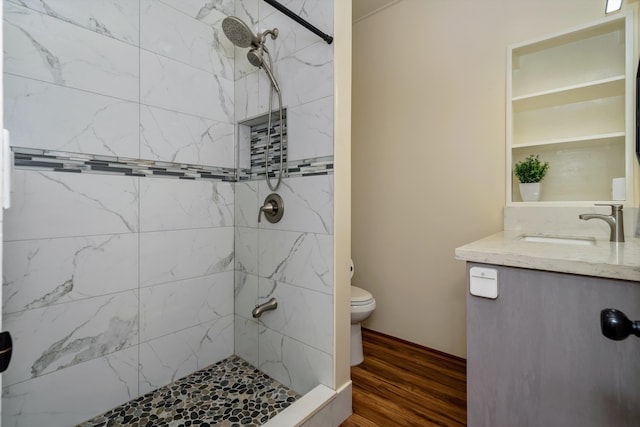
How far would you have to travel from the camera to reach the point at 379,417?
1.56m

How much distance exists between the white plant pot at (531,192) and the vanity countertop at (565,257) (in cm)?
54

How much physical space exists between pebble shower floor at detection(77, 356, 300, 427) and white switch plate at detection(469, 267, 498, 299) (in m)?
1.13

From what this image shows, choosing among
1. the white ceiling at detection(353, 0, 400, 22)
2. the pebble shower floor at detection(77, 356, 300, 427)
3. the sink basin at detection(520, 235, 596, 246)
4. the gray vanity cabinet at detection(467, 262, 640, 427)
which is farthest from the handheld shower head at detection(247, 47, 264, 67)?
the pebble shower floor at detection(77, 356, 300, 427)

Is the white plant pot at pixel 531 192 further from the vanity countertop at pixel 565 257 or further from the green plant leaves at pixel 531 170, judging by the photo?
the vanity countertop at pixel 565 257

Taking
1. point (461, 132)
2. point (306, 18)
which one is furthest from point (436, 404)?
point (306, 18)

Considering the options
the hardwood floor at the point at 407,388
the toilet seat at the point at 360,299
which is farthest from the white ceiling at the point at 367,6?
the hardwood floor at the point at 407,388

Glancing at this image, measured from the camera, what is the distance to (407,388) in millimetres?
1784

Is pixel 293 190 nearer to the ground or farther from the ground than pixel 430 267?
farther from the ground

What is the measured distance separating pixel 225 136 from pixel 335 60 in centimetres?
92

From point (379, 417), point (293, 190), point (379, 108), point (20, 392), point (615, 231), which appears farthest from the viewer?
point (379, 108)

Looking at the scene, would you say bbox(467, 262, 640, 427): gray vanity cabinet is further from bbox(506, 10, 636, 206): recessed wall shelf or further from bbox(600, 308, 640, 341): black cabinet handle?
bbox(506, 10, 636, 206): recessed wall shelf

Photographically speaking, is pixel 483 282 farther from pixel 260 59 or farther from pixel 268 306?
pixel 260 59

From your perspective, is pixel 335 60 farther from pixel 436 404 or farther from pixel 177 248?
pixel 436 404

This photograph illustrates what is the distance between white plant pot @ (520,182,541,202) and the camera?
1.81 metres
